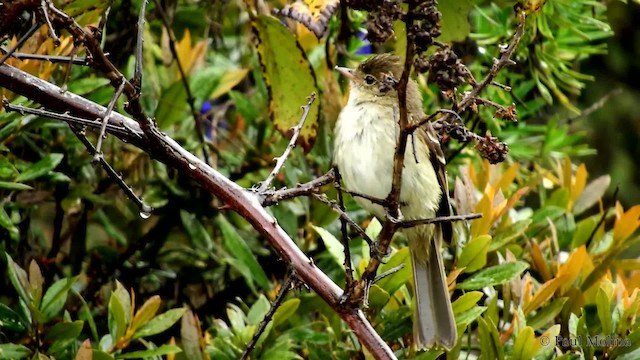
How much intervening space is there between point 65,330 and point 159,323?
10.2 inches

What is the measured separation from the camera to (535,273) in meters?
3.07

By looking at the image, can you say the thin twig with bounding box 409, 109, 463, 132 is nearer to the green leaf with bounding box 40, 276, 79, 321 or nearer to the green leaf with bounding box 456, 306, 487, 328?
the green leaf with bounding box 456, 306, 487, 328

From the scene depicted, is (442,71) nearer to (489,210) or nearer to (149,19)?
(489,210)

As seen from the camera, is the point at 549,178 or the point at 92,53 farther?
the point at 549,178

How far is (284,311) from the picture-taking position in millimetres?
2600

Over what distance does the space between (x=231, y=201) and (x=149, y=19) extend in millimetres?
1885

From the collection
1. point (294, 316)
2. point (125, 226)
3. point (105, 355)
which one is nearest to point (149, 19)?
point (125, 226)

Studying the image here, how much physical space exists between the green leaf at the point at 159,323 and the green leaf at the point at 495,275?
2.62 feet

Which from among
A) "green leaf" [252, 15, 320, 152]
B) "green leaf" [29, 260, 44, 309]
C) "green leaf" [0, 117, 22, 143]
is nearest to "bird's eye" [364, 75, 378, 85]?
"green leaf" [252, 15, 320, 152]

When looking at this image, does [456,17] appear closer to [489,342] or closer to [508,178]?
[508,178]

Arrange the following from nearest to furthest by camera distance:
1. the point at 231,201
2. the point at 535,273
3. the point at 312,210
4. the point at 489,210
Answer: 1. the point at 231,201
2. the point at 489,210
3. the point at 535,273
4. the point at 312,210

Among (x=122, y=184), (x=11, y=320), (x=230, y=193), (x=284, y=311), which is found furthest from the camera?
(x=284, y=311)

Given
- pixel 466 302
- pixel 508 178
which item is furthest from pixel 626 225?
pixel 466 302

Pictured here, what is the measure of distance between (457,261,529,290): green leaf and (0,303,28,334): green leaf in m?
1.20
